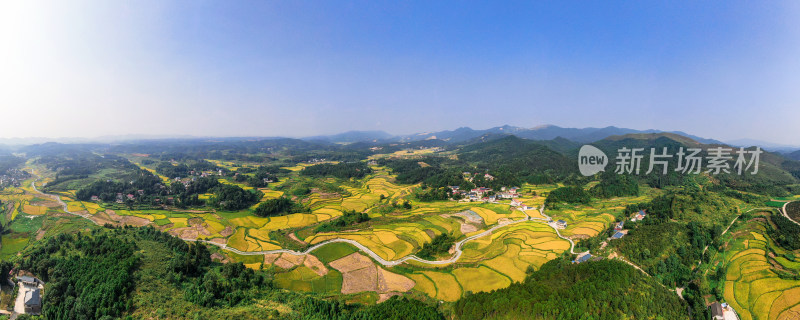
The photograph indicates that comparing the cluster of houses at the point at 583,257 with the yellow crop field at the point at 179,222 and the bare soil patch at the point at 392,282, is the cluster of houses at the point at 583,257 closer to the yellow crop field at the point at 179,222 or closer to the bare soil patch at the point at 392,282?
the bare soil patch at the point at 392,282

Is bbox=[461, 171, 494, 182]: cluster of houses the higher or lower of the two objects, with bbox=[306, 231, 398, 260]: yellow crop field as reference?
higher

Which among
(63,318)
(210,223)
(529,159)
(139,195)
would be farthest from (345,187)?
(529,159)

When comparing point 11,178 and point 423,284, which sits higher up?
point 11,178

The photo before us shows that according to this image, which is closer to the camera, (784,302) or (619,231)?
(784,302)

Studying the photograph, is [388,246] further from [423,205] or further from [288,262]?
[423,205]

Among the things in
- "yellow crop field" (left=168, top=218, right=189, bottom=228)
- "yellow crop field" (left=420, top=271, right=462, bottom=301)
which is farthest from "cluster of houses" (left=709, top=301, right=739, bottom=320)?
"yellow crop field" (left=168, top=218, right=189, bottom=228)

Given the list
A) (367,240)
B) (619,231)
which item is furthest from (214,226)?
(619,231)

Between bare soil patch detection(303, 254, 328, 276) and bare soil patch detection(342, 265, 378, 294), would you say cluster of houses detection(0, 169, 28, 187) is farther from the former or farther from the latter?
bare soil patch detection(342, 265, 378, 294)

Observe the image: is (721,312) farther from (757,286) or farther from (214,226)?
(214,226)

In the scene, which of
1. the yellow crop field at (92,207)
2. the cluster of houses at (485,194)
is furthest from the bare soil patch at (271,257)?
the yellow crop field at (92,207)
